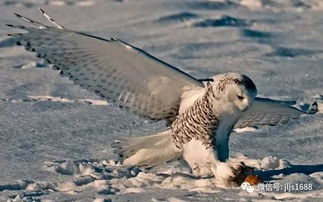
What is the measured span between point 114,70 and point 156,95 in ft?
0.71

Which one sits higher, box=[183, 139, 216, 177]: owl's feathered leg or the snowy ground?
box=[183, 139, 216, 177]: owl's feathered leg

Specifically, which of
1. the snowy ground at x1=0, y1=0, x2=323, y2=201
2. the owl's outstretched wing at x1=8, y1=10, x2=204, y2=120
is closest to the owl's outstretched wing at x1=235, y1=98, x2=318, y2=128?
the snowy ground at x1=0, y1=0, x2=323, y2=201

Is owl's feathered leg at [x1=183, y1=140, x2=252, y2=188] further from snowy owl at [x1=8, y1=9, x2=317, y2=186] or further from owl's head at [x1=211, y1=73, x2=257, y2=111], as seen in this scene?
owl's head at [x1=211, y1=73, x2=257, y2=111]

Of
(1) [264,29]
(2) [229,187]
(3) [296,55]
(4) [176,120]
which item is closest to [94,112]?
(4) [176,120]

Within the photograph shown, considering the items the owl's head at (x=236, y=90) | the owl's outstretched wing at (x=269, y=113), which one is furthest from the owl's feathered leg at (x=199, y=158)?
the owl's outstretched wing at (x=269, y=113)

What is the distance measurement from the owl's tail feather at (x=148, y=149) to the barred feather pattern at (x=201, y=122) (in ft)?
0.34

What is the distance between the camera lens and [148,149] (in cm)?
398

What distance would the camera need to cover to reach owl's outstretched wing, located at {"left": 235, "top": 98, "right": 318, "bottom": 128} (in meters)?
4.13

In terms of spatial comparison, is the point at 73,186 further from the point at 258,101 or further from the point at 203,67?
the point at 203,67

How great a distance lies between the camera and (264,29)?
8.05 metres

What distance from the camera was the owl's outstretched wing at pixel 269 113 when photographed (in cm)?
413

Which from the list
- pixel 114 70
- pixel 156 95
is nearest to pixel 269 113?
pixel 156 95

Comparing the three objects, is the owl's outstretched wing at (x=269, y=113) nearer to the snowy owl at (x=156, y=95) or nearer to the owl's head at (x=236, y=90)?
the snowy owl at (x=156, y=95)

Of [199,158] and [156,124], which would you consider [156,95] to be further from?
[156,124]
